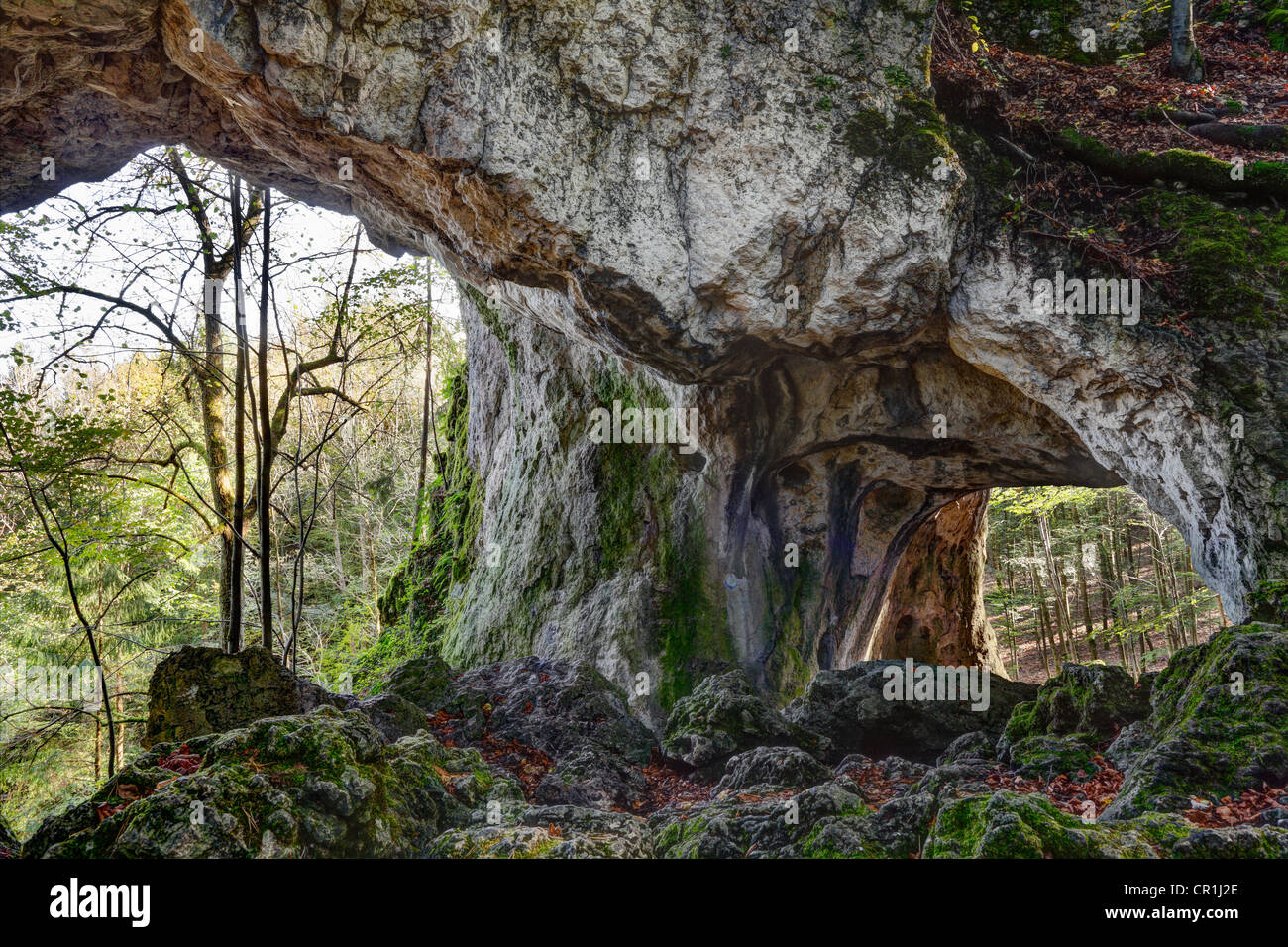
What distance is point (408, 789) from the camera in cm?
494

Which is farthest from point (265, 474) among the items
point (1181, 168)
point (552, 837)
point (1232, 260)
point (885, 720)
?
point (1181, 168)

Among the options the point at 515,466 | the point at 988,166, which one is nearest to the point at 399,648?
the point at 515,466

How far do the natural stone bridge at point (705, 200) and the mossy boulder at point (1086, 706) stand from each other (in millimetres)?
1130

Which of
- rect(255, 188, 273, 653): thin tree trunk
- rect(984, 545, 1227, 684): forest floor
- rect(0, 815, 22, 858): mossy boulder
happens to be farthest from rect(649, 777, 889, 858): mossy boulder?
rect(984, 545, 1227, 684): forest floor

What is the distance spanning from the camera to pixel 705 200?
682 cm

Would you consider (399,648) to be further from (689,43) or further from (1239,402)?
(1239,402)

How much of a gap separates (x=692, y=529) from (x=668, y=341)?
3119 mm

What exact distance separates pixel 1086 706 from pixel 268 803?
5540mm

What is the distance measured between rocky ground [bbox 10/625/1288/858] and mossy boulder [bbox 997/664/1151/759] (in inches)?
0.8

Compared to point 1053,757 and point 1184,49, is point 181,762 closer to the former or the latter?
point 1053,757

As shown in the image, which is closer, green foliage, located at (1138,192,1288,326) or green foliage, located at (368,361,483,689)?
green foliage, located at (1138,192,1288,326)

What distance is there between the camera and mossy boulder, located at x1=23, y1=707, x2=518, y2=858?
3.56 metres

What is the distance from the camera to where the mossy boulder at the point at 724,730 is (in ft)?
22.8

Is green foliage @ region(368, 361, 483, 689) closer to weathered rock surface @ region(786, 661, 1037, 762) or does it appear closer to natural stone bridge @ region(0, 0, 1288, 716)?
natural stone bridge @ region(0, 0, 1288, 716)
